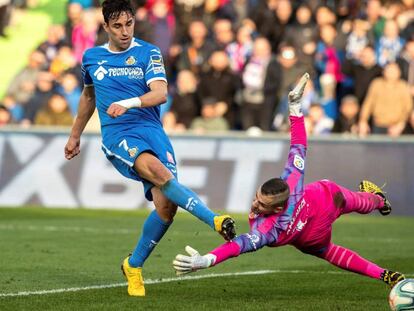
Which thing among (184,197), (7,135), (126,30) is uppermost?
(126,30)

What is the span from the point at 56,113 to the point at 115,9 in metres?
12.7

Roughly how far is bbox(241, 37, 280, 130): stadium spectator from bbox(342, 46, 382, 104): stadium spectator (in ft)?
4.59

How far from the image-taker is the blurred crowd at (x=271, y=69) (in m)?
21.0

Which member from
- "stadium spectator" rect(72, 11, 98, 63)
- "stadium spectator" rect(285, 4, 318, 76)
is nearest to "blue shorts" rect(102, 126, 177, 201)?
"stadium spectator" rect(285, 4, 318, 76)

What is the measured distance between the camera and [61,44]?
2528 cm

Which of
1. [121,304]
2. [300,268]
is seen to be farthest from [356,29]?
[121,304]

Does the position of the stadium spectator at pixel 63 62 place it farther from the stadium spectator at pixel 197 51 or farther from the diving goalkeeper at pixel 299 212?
the diving goalkeeper at pixel 299 212

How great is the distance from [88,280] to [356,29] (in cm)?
1221

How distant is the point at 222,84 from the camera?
2175 centimetres

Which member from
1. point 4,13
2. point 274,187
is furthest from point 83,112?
point 4,13

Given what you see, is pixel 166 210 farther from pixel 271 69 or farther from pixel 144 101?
pixel 271 69

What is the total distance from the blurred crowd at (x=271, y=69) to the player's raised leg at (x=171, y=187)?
427 inches

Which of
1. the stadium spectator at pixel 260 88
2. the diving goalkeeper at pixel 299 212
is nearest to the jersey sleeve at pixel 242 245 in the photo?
the diving goalkeeper at pixel 299 212

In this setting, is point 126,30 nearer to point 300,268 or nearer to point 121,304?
point 121,304
